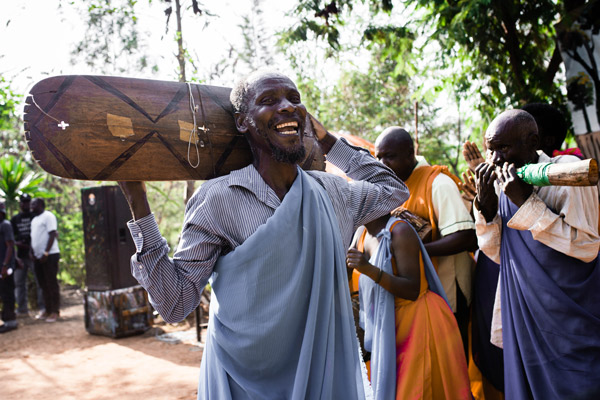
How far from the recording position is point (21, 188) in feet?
36.6

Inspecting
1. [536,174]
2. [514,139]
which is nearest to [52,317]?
[514,139]

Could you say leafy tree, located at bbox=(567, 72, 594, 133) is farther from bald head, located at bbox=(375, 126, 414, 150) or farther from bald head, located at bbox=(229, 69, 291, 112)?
bald head, located at bbox=(229, 69, 291, 112)

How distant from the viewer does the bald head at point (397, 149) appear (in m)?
3.58

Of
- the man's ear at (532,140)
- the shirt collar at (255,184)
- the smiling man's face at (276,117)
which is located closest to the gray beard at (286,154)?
the smiling man's face at (276,117)

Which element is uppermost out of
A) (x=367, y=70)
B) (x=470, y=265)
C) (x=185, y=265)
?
(x=367, y=70)

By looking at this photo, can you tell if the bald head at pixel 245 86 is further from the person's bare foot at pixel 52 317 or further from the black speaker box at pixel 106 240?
the person's bare foot at pixel 52 317

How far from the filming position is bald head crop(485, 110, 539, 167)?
8.63ft

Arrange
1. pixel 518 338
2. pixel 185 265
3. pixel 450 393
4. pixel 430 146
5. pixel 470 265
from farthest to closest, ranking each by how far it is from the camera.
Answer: pixel 430 146 → pixel 470 265 → pixel 450 393 → pixel 518 338 → pixel 185 265

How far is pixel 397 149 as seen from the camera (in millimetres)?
3584

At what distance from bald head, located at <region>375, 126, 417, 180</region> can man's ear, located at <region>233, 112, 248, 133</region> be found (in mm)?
1785

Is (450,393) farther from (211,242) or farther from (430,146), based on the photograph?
(430,146)

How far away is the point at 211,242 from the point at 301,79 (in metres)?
9.56

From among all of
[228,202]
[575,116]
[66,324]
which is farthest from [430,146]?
[228,202]

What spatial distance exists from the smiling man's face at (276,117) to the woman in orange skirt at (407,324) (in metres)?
1.15
